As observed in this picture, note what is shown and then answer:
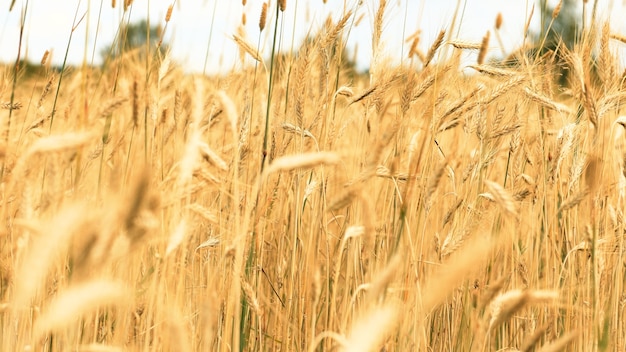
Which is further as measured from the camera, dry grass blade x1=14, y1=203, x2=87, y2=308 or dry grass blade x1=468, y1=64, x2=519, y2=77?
dry grass blade x1=468, y1=64, x2=519, y2=77

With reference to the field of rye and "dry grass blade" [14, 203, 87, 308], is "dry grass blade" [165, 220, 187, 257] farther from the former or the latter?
"dry grass blade" [14, 203, 87, 308]

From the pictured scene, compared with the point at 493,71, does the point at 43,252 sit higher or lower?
lower

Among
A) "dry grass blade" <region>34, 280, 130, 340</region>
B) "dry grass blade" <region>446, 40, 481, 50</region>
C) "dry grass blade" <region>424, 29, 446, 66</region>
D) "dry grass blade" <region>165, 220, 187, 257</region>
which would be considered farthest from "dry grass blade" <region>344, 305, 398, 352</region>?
"dry grass blade" <region>446, 40, 481, 50</region>

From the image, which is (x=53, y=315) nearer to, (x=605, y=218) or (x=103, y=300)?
(x=103, y=300)

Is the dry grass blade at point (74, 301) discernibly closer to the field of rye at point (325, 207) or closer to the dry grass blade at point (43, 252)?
the dry grass blade at point (43, 252)

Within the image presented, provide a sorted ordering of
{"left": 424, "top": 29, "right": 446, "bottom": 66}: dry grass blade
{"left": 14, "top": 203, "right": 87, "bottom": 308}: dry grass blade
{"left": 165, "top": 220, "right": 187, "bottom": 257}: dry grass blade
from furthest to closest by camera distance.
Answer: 1. {"left": 424, "top": 29, "right": 446, "bottom": 66}: dry grass blade
2. {"left": 165, "top": 220, "right": 187, "bottom": 257}: dry grass blade
3. {"left": 14, "top": 203, "right": 87, "bottom": 308}: dry grass blade

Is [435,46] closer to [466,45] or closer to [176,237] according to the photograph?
[466,45]

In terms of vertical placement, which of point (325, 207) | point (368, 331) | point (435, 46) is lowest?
point (368, 331)

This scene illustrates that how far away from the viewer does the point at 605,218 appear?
1824mm

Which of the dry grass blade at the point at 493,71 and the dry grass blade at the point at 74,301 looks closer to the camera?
the dry grass blade at the point at 74,301

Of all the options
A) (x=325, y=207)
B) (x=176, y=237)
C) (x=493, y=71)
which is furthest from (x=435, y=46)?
(x=176, y=237)

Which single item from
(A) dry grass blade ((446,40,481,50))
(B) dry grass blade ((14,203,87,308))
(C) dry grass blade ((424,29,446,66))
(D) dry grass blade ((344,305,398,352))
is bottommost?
(D) dry grass blade ((344,305,398,352))

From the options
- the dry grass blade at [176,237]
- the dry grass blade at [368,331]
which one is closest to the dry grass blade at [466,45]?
the dry grass blade at [176,237]

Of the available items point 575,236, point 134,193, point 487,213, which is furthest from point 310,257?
point 575,236
